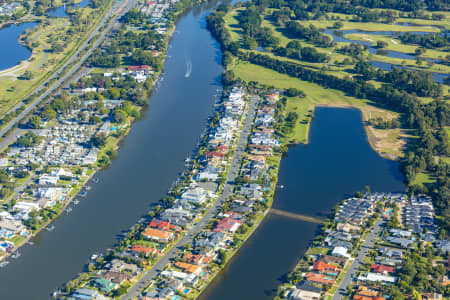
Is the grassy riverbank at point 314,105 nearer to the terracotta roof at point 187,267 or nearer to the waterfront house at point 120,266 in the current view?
the terracotta roof at point 187,267

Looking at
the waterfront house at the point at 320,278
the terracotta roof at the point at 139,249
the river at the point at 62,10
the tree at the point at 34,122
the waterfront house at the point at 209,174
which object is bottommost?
the waterfront house at the point at 320,278

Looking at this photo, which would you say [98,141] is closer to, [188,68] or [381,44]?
[188,68]

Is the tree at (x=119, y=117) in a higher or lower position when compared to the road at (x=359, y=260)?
higher

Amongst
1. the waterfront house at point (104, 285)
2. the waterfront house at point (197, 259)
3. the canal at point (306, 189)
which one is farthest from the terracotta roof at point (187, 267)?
the waterfront house at point (104, 285)

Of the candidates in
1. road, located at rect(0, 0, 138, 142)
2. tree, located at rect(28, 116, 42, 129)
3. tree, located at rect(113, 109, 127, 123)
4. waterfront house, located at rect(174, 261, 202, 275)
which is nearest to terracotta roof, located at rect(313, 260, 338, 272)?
waterfront house, located at rect(174, 261, 202, 275)

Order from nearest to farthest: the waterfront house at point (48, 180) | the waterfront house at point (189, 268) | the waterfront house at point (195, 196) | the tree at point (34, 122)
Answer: the waterfront house at point (189, 268), the waterfront house at point (195, 196), the waterfront house at point (48, 180), the tree at point (34, 122)

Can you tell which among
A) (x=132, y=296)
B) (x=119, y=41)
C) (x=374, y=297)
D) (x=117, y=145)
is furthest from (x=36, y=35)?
(x=374, y=297)
